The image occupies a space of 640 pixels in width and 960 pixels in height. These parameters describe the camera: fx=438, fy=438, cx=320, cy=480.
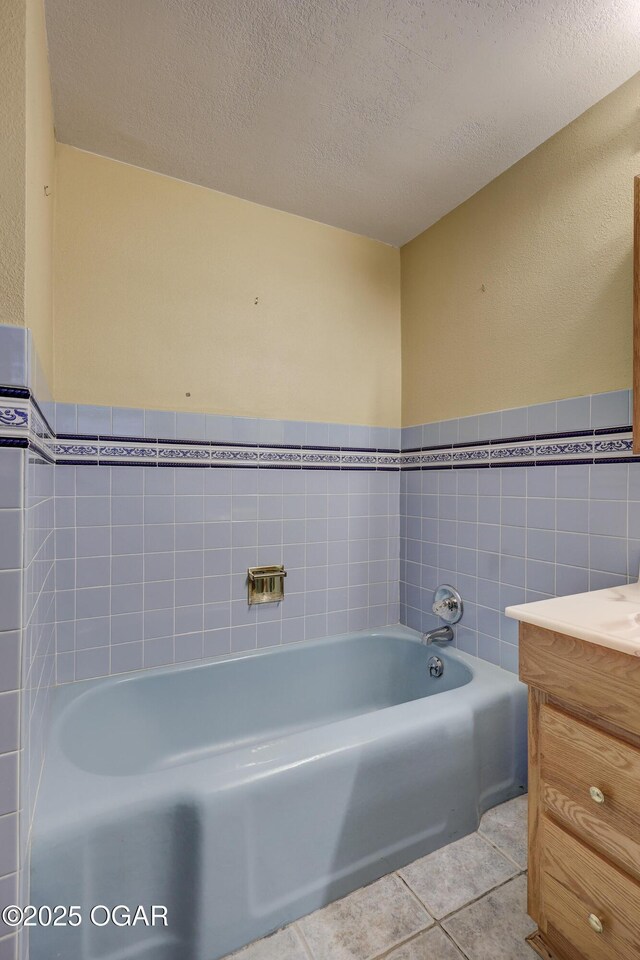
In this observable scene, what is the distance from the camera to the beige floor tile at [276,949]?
103cm

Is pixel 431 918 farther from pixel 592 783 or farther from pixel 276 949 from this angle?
pixel 592 783

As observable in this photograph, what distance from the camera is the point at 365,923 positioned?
1.11 m

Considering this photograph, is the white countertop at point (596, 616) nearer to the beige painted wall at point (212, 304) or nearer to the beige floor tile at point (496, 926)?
the beige floor tile at point (496, 926)

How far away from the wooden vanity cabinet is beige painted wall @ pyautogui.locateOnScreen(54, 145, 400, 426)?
1434 mm

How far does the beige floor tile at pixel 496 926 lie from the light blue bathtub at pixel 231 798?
0.67 ft

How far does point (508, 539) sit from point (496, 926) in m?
1.11

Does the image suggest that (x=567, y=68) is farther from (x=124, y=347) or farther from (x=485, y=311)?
(x=124, y=347)

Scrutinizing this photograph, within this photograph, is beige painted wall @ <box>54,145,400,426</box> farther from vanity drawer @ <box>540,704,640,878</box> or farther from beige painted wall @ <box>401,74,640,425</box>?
vanity drawer @ <box>540,704,640,878</box>

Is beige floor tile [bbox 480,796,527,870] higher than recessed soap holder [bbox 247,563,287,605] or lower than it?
lower

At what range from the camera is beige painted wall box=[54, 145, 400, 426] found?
1604 millimetres

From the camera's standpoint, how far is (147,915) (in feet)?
3.25

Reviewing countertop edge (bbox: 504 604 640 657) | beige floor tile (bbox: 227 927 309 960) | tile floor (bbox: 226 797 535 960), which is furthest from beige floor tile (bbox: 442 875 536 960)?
countertop edge (bbox: 504 604 640 657)

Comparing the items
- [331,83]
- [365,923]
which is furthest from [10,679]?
[331,83]

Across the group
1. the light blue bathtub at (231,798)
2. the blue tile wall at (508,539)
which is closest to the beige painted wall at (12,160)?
the light blue bathtub at (231,798)
